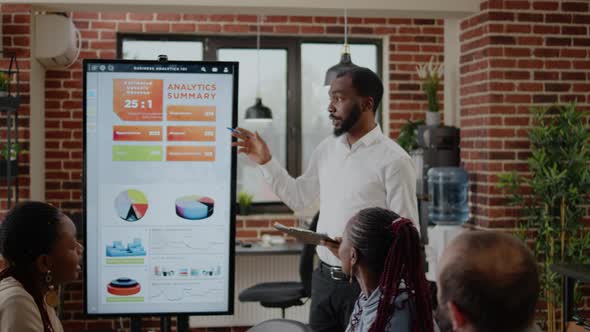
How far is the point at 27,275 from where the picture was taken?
214 centimetres

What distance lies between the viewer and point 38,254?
215 cm

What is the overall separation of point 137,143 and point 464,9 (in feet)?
9.29

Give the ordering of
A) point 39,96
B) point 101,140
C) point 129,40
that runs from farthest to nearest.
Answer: point 129,40
point 39,96
point 101,140

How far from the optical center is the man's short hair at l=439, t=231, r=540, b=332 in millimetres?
Answer: 1312

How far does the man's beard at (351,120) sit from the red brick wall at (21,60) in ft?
8.06

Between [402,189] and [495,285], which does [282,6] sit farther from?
[495,285]

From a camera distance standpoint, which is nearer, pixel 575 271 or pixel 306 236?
pixel 306 236

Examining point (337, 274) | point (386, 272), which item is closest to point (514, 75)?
point (337, 274)

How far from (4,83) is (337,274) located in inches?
105

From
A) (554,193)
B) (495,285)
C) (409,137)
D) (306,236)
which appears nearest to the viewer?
(495,285)

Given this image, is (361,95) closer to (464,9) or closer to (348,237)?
(348,237)

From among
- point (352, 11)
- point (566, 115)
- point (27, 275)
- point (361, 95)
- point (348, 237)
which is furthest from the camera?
point (352, 11)

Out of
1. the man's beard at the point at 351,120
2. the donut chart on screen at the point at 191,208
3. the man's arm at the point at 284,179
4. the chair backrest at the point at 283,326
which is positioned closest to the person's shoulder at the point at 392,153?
the man's beard at the point at 351,120

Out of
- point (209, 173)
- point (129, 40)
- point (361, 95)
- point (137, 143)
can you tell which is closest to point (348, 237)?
point (209, 173)
